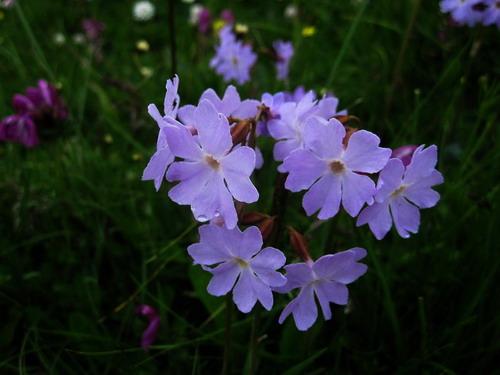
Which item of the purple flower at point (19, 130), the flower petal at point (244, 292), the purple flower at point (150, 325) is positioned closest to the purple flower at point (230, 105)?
the flower petal at point (244, 292)

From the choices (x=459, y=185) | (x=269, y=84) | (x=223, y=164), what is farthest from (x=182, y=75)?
(x=223, y=164)

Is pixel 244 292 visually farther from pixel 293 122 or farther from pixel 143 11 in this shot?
pixel 143 11

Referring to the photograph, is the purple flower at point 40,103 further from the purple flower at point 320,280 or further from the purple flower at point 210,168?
the purple flower at point 320,280

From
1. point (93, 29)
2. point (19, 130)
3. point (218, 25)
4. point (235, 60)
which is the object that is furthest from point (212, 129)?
point (93, 29)

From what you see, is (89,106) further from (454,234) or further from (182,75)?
(454,234)

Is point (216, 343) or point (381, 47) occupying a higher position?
point (381, 47)

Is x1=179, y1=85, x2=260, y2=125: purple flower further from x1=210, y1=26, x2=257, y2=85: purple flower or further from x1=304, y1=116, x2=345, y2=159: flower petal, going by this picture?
x1=210, y1=26, x2=257, y2=85: purple flower

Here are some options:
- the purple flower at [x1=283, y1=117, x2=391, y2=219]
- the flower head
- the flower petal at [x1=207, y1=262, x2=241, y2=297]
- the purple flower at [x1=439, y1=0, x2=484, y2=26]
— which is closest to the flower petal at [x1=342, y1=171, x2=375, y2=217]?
the purple flower at [x1=283, y1=117, x2=391, y2=219]
